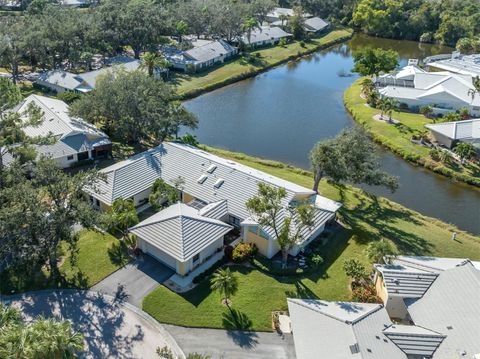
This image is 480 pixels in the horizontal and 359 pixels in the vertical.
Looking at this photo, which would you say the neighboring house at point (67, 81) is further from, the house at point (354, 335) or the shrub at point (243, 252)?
the house at point (354, 335)

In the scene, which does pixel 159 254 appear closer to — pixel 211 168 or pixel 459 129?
pixel 211 168

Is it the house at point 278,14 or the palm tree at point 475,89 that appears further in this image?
the house at point 278,14

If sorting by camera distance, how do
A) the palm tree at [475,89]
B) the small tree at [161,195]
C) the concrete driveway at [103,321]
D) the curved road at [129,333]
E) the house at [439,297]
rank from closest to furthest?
the house at [439,297] → the concrete driveway at [103,321] → the curved road at [129,333] → the small tree at [161,195] → the palm tree at [475,89]

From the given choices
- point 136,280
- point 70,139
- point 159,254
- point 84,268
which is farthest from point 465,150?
point 70,139

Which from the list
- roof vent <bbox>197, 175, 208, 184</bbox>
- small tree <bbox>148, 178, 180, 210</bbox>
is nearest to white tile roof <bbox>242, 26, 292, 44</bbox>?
roof vent <bbox>197, 175, 208, 184</bbox>

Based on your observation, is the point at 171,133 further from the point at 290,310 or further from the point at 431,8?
the point at 431,8

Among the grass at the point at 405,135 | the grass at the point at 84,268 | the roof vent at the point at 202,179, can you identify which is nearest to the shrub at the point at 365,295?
the roof vent at the point at 202,179

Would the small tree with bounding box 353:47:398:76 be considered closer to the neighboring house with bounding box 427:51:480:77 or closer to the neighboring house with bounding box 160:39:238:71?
the neighboring house with bounding box 427:51:480:77
